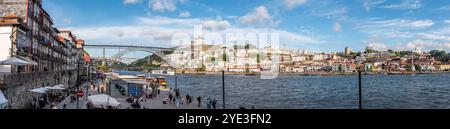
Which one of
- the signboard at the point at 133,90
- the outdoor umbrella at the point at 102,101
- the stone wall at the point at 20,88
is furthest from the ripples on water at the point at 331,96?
the signboard at the point at 133,90

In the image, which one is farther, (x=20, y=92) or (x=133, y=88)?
(x=133, y=88)

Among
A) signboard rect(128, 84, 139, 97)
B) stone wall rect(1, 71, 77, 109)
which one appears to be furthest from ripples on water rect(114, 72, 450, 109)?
signboard rect(128, 84, 139, 97)

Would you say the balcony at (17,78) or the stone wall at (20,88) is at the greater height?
the balcony at (17,78)

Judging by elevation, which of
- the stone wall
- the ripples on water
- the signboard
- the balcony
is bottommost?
the ripples on water

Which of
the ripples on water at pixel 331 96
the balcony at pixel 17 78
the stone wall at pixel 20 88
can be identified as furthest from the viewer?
the ripples on water at pixel 331 96

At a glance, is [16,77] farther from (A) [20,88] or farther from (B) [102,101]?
(B) [102,101]

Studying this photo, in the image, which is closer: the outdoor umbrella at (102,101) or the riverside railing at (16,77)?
the riverside railing at (16,77)

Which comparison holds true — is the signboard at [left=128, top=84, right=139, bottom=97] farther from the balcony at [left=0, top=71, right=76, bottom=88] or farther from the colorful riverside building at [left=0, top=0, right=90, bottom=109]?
the balcony at [left=0, top=71, right=76, bottom=88]

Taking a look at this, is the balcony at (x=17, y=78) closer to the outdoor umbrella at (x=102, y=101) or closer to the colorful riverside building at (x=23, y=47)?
the colorful riverside building at (x=23, y=47)
